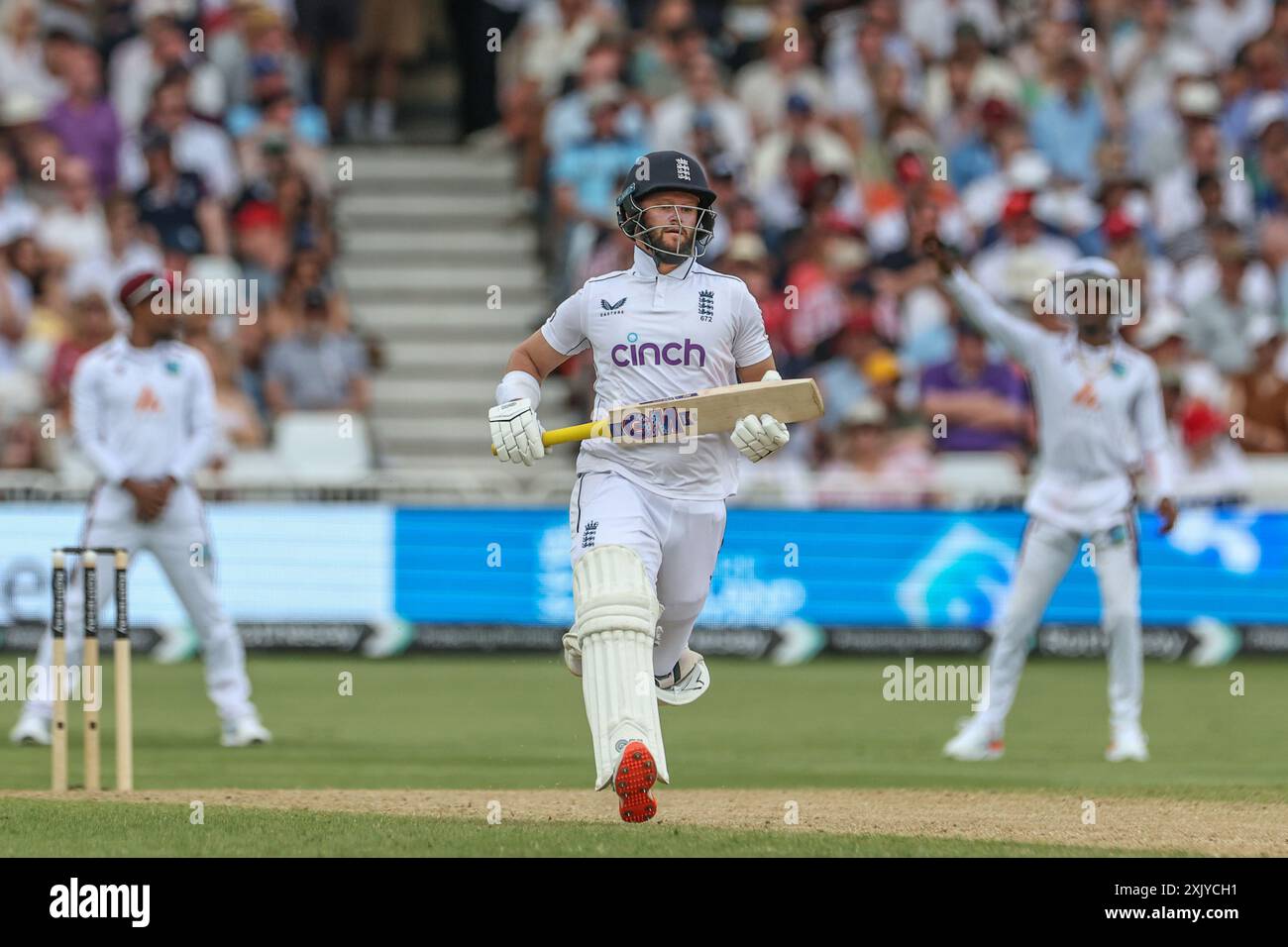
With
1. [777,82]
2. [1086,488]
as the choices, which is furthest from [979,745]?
[777,82]

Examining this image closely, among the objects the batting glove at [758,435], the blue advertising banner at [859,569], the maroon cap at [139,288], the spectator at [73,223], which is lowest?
the batting glove at [758,435]

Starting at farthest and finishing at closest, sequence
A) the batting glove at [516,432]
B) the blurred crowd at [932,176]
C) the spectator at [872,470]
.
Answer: the blurred crowd at [932,176] < the spectator at [872,470] < the batting glove at [516,432]

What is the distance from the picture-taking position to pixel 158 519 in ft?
43.9

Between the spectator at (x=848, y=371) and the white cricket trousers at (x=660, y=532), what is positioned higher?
the spectator at (x=848, y=371)

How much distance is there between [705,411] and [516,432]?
77 centimetres

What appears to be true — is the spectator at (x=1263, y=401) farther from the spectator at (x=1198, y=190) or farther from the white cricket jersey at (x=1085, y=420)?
the white cricket jersey at (x=1085, y=420)

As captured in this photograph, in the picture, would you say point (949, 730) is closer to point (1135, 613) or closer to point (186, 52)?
point (1135, 613)

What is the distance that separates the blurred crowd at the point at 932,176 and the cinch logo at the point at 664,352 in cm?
850

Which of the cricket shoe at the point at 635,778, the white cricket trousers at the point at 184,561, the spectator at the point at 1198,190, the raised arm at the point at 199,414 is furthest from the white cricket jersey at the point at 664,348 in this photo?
the spectator at the point at 1198,190

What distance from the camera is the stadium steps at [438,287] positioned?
20.4 m

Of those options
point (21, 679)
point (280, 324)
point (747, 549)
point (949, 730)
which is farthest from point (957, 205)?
point (21, 679)
